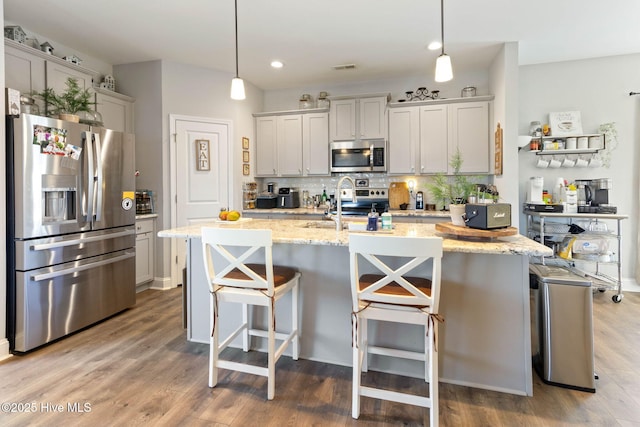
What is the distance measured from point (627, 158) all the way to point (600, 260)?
1.28 meters

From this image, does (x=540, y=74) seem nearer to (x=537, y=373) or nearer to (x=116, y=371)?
(x=537, y=373)

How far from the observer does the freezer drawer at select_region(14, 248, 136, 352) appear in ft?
7.98

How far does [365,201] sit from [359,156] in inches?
24.5

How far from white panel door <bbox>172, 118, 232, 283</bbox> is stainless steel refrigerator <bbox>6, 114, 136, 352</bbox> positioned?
3.03 ft

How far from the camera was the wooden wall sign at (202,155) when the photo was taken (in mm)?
4281

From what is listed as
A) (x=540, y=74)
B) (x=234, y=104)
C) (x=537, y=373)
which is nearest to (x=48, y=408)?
(x=537, y=373)

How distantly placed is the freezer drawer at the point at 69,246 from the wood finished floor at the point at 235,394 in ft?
2.16

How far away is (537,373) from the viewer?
2145mm

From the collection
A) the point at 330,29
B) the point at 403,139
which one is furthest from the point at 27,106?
the point at 403,139

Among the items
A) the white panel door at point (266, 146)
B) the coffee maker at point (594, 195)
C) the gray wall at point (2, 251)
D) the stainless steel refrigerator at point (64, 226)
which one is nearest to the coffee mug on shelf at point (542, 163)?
the coffee maker at point (594, 195)

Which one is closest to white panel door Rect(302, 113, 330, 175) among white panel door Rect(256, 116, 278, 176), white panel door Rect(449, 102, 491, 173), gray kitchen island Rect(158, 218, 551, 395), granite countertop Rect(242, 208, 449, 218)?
white panel door Rect(256, 116, 278, 176)

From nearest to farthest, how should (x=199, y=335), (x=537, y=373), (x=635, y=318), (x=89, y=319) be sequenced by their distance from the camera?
(x=537, y=373) → (x=199, y=335) → (x=89, y=319) → (x=635, y=318)

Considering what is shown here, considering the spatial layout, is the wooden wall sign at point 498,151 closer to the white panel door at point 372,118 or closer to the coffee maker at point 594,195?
the coffee maker at point 594,195

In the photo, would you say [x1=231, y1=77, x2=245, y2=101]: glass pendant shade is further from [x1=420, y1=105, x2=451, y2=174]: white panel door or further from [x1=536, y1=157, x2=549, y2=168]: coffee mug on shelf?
[x1=536, y1=157, x2=549, y2=168]: coffee mug on shelf
